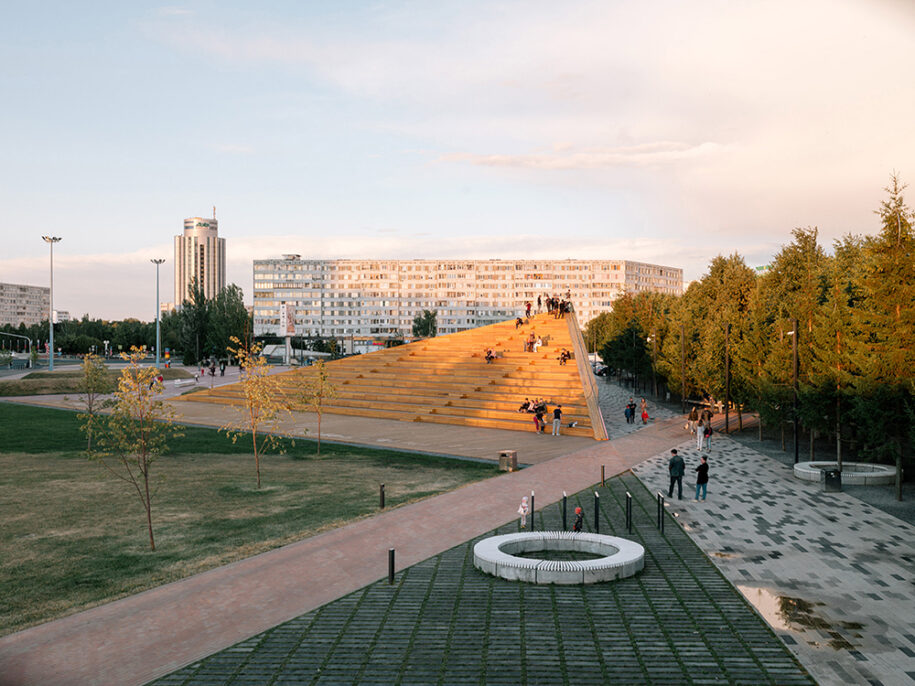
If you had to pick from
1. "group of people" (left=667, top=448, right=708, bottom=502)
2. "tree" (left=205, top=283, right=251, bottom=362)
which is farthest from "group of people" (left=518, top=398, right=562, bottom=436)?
"tree" (left=205, top=283, right=251, bottom=362)

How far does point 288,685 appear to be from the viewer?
8.52m

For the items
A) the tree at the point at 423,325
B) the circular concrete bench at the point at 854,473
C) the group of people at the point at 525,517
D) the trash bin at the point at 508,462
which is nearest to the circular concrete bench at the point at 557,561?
the group of people at the point at 525,517

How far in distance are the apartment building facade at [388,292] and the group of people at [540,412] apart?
411 feet

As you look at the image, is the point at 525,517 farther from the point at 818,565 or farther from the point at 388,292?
the point at 388,292

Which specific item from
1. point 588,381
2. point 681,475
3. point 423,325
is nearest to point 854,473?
point 681,475

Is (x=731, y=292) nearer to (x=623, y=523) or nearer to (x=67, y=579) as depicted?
(x=623, y=523)

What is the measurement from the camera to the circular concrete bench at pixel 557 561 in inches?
491

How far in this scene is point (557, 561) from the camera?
43.5ft

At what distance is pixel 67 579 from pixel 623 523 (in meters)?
12.1

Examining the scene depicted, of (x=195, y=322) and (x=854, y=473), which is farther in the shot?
(x=195, y=322)

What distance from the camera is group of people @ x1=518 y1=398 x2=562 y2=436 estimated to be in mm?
32719

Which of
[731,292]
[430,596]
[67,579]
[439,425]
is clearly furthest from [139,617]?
[731,292]

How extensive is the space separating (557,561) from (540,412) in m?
20.8

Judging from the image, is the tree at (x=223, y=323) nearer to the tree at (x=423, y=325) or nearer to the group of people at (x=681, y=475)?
the tree at (x=423, y=325)
